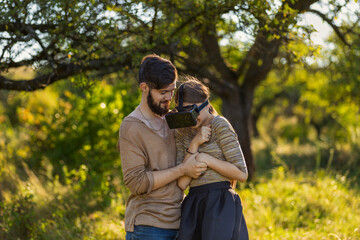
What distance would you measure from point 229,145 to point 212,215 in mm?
433

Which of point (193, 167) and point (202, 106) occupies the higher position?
→ point (202, 106)

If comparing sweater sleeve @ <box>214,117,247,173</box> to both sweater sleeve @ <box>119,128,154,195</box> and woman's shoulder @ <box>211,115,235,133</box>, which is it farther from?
sweater sleeve @ <box>119,128,154,195</box>

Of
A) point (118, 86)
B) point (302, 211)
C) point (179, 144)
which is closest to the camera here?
point (179, 144)

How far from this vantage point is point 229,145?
2.54 metres

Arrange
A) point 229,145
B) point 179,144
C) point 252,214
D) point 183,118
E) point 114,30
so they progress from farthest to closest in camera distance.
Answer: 1. point 252,214
2. point 114,30
3. point 179,144
4. point 229,145
5. point 183,118

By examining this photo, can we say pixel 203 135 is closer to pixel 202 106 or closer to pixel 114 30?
pixel 202 106

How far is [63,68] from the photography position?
4879 millimetres

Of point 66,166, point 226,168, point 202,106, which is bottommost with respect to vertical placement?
point 66,166

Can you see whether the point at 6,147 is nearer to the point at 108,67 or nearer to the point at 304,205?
the point at 108,67

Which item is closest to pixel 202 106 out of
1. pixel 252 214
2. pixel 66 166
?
pixel 252 214

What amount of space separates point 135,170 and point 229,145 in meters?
0.59

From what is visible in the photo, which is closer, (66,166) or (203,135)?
(203,135)

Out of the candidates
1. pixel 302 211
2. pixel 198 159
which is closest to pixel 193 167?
pixel 198 159

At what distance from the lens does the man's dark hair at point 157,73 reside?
97.1 inches
